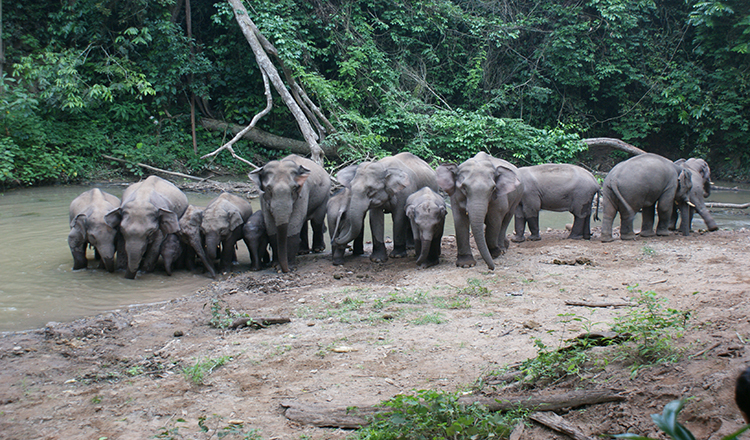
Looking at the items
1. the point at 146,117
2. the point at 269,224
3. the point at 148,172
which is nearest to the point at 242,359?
the point at 269,224

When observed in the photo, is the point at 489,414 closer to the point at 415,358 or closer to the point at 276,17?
the point at 415,358

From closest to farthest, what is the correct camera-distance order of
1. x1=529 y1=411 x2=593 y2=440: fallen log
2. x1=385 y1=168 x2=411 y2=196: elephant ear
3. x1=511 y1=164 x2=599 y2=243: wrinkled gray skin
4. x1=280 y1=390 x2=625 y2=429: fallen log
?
x1=529 y1=411 x2=593 y2=440: fallen log → x1=280 y1=390 x2=625 y2=429: fallen log → x1=385 y1=168 x2=411 y2=196: elephant ear → x1=511 y1=164 x2=599 y2=243: wrinkled gray skin

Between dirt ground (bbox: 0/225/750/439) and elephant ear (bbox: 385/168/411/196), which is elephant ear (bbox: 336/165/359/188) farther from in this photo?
dirt ground (bbox: 0/225/750/439)

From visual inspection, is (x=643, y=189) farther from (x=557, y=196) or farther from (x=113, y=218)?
(x=113, y=218)

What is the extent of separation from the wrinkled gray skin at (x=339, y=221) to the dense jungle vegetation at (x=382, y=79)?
7002 mm

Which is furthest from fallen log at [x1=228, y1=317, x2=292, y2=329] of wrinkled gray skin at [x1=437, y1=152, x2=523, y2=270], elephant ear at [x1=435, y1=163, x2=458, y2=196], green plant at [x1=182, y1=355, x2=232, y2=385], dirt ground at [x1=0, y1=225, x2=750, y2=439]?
elephant ear at [x1=435, y1=163, x2=458, y2=196]

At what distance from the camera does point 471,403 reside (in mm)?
3414

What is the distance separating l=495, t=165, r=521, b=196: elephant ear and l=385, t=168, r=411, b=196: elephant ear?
1.51 meters

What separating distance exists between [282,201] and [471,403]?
5.60 metres

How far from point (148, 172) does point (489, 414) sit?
17.9 metres

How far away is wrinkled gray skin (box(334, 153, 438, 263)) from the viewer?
9117mm

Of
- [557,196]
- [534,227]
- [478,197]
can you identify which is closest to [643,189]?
[557,196]

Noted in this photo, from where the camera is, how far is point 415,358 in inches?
184

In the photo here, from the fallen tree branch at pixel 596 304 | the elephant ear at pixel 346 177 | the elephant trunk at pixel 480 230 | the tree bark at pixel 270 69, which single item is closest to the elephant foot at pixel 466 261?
the elephant trunk at pixel 480 230
